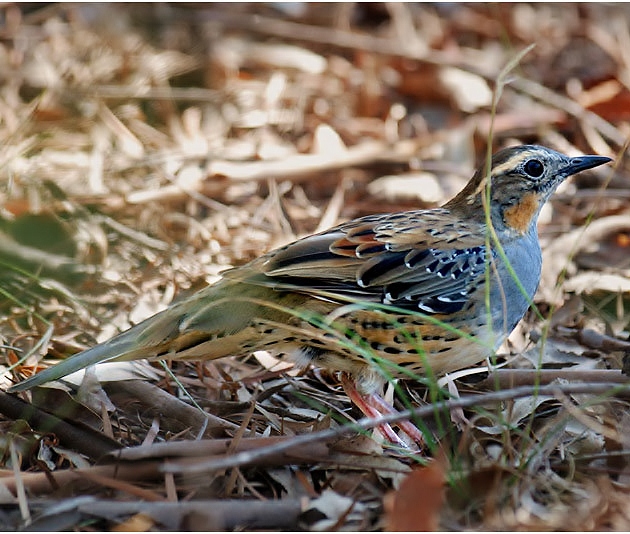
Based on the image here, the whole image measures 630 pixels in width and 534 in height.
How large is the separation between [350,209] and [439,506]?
13.4ft

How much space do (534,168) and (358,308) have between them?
5.23 feet

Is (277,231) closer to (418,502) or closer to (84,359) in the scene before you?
(84,359)

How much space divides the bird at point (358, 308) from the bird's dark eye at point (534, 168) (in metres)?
0.54

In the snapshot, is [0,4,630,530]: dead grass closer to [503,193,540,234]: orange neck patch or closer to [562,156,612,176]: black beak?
[503,193,540,234]: orange neck patch

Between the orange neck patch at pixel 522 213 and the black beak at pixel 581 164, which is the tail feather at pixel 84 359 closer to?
the orange neck patch at pixel 522 213

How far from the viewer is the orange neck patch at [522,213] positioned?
18.9 feet

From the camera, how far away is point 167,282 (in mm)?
6516

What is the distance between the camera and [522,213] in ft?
19.0

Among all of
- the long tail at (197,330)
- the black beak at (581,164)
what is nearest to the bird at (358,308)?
the long tail at (197,330)

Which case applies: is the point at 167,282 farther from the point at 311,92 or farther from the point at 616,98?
the point at 616,98

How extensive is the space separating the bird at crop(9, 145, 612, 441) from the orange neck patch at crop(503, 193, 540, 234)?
0.31 meters

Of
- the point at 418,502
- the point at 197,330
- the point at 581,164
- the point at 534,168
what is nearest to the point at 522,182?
the point at 534,168

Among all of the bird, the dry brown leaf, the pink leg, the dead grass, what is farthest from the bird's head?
the dry brown leaf

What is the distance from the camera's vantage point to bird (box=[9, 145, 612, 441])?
502 cm
